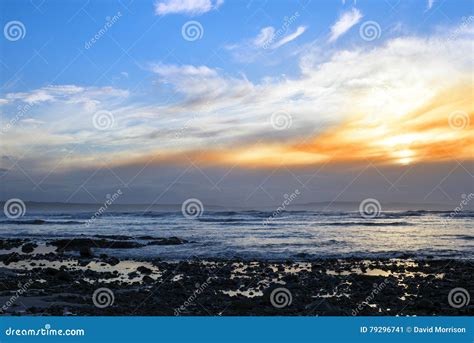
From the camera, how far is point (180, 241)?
92.3 feet

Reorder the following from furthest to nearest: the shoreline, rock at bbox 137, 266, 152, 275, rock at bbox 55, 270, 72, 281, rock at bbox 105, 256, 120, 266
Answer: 1. rock at bbox 105, 256, 120, 266
2. rock at bbox 137, 266, 152, 275
3. rock at bbox 55, 270, 72, 281
4. the shoreline

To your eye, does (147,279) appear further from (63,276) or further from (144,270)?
(63,276)

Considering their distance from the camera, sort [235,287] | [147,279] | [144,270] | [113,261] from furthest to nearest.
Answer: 1. [113,261]
2. [144,270]
3. [147,279]
4. [235,287]

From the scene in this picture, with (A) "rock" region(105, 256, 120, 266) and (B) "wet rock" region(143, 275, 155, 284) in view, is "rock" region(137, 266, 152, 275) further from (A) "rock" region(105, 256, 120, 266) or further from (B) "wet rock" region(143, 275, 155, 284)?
(A) "rock" region(105, 256, 120, 266)

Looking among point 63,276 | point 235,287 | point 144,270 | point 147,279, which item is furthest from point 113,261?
point 235,287

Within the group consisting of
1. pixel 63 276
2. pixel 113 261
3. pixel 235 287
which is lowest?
pixel 63 276

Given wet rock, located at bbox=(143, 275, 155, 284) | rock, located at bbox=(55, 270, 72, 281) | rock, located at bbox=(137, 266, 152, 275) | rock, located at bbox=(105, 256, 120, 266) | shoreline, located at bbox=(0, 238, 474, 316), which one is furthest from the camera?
rock, located at bbox=(105, 256, 120, 266)

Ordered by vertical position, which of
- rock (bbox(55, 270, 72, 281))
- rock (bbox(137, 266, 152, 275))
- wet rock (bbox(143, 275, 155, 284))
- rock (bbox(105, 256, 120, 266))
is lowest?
rock (bbox(55, 270, 72, 281))

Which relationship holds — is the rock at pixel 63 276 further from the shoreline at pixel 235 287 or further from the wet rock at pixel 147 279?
the wet rock at pixel 147 279

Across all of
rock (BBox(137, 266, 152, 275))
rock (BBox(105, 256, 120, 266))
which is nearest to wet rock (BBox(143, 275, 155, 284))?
rock (BBox(137, 266, 152, 275))

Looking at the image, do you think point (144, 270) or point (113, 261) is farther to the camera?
point (113, 261)

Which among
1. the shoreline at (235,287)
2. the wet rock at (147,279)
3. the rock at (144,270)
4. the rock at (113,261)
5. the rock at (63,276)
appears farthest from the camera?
the rock at (113,261)

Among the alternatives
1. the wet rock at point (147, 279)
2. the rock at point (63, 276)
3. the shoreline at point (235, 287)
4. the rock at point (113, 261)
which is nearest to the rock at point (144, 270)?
the shoreline at point (235, 287)

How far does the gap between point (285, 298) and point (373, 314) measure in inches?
88.0
